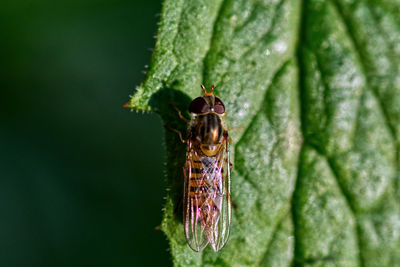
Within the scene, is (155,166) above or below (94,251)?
above

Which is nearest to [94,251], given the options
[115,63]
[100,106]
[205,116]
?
[100,106]

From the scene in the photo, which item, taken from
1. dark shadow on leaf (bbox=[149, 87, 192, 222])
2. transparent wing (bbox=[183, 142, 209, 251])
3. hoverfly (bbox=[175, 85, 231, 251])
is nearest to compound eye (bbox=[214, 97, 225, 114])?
hoverfly (bbox=[175, 85, 231, 251])

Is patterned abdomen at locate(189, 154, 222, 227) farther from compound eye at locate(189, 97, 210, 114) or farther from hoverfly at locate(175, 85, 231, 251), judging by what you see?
compound eye at locate(189, 97, 210, 114)

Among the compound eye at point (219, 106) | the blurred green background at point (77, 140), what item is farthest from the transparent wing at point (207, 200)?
the blurred green background at point (77, 140)

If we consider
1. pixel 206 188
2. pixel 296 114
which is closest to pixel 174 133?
pixel 206 188

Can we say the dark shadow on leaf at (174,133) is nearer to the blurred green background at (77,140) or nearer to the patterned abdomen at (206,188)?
the patterned abdomen at (206,188)

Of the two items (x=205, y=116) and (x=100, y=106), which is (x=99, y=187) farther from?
(x=205, y=116)
